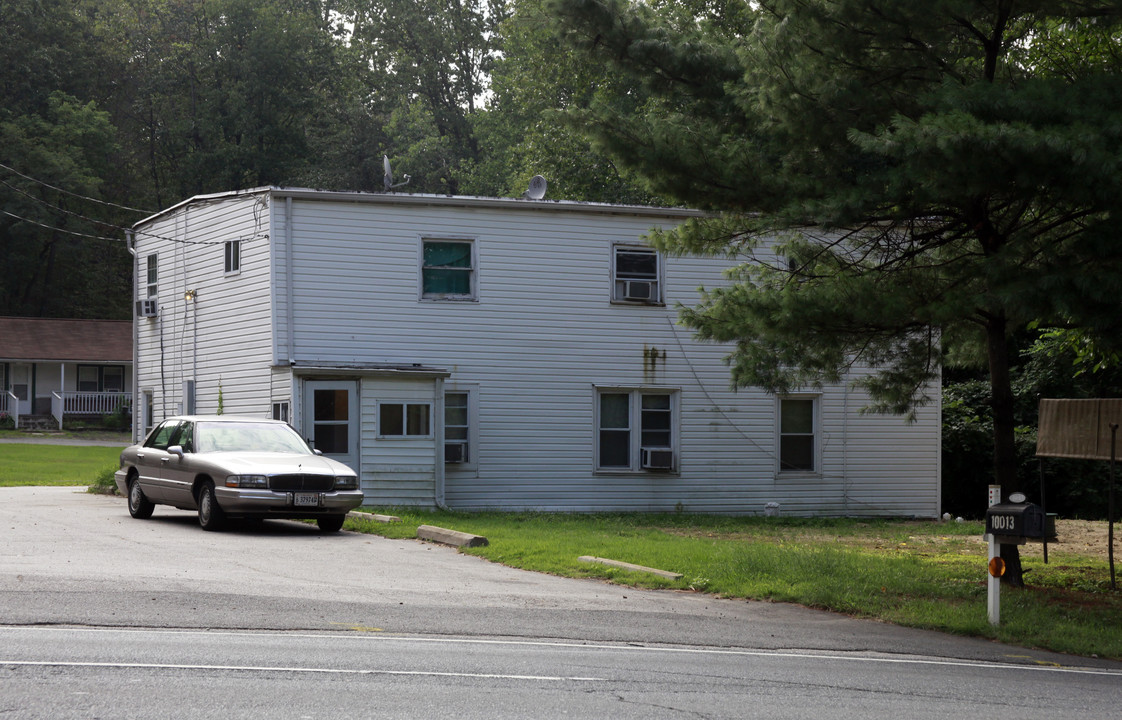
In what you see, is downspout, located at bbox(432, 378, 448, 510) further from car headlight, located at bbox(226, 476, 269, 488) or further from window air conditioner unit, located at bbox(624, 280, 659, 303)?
car headlight, located at bbox(226, 476, 269, 488)

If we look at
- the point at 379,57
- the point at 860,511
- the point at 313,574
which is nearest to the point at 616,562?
the point at 313,574

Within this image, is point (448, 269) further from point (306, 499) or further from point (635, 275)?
point (306, 499)

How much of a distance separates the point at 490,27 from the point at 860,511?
141 ft

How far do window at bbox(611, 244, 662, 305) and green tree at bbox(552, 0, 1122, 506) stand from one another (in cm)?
943

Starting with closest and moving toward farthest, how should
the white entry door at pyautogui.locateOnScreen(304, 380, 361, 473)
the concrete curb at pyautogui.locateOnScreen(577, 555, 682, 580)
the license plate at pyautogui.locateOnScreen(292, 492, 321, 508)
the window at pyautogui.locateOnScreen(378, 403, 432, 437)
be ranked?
the concrete curb at pyautogui.locateOnScreen(577, 555, 682, 580)
the license plate at pyautogui.locateOnScreen(292, 492, 321, 508)
the white entry door at pyautogui.locateOnScreen(304, 380, 361, 473)
the window at pyautogui.locateOnScreen(378, 403, 432, 437)

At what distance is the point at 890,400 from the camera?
14438mm

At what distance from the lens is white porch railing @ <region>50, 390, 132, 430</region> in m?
52.4

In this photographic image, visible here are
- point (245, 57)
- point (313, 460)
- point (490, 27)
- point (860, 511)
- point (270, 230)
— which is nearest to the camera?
point (313, 460)

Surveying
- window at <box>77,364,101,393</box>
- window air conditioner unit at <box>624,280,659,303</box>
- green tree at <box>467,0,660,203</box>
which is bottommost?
window at <box>77,364,101,393</box>

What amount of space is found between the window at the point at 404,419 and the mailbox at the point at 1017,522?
1272 cm

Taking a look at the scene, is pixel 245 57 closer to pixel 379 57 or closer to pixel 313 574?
pixel 379 57

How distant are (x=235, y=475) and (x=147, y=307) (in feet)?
37.3

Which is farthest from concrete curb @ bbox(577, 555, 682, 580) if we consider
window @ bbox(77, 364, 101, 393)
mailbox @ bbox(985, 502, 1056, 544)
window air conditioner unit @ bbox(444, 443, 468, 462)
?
window @ bbox(77, 364, 101, 393)

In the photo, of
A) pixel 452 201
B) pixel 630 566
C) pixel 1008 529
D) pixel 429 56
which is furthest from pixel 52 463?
pixel 429 56
